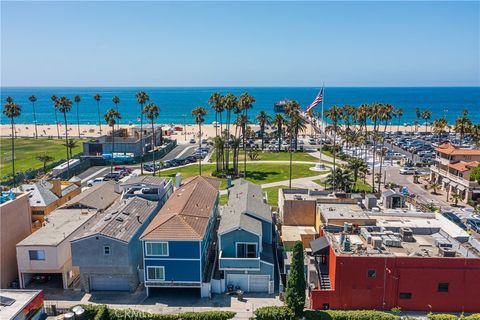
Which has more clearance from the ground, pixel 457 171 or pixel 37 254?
pixel 457 171

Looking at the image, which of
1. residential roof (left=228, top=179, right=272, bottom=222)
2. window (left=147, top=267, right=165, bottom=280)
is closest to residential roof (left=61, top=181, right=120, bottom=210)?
window (left=147, top=267, right=165, bottom=280)

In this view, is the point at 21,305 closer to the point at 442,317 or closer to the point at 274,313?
the point at 274,313

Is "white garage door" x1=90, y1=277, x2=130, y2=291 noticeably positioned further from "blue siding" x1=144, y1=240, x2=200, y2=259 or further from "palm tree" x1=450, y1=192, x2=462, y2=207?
"palm tree" x1=450, y1=192, x2=462, y2=207

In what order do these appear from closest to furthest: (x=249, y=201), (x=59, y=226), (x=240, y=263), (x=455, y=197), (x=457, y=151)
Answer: (x=240, y=263)
(x=59, y=226)
(x=249, y=201)
(x=455, y=197)
(x=457, y=151)

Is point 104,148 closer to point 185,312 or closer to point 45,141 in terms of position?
point 45,141

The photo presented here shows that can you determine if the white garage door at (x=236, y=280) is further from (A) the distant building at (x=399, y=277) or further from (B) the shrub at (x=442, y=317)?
(B) the shrub at (x=442, y=317)

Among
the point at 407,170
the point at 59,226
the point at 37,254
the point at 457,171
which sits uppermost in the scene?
the point at 457,171

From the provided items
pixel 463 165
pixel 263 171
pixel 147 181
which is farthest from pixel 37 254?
pixel 463 165

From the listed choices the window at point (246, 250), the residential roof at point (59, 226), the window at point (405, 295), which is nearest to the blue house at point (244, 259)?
the window at point (246, 250)
